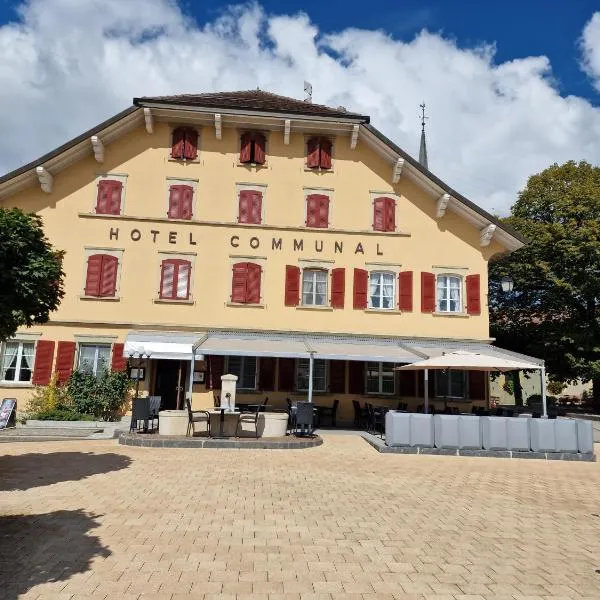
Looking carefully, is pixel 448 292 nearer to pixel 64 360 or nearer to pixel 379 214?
pixel 379 214

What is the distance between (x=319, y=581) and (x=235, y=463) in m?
5.76

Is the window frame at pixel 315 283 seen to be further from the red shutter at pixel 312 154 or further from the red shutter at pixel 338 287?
the red shutter at pixel 312 154

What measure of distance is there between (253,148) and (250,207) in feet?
7.25

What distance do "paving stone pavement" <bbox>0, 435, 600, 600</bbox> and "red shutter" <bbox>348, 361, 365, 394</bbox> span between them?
8158 mm

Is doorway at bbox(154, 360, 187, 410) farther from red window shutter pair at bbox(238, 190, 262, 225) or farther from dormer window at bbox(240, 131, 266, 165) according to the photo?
dormer window at bbox(240, 131, 266, 165)

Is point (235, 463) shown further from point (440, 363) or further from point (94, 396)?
point (94, 396)

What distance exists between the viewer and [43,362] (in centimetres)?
1719

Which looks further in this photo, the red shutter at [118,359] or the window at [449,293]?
the window at [449,293]

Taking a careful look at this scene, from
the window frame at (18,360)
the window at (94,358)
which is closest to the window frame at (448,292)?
the window at (94,358)

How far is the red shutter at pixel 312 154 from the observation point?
→ 19.3m

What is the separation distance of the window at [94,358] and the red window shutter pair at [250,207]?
648cm

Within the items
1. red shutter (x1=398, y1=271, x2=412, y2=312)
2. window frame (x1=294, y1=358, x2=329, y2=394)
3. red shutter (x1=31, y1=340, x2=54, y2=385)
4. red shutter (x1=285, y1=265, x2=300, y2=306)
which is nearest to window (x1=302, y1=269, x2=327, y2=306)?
red shutter (x1=285, y1=265, x2=300, y2=306)

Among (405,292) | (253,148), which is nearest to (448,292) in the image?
(405,292)

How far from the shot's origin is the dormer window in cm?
1916
